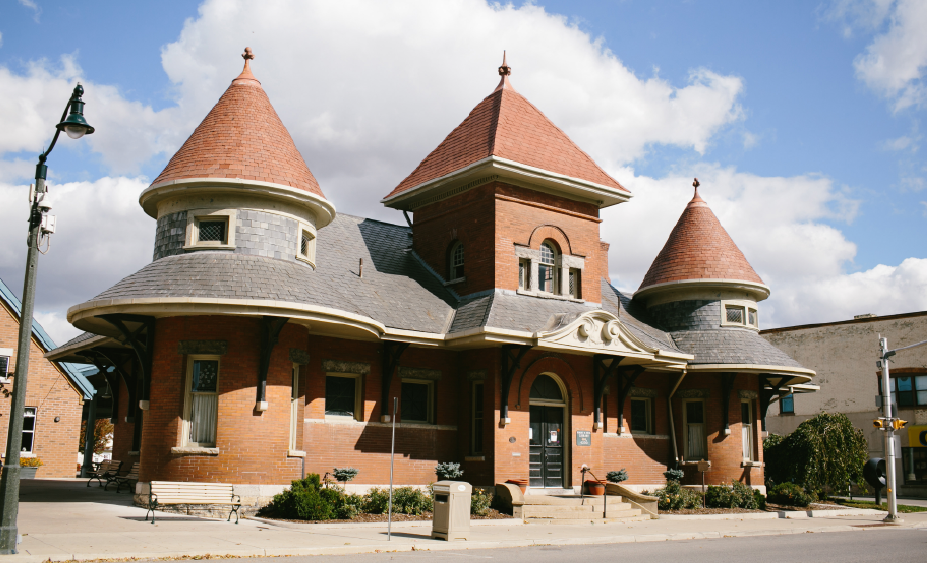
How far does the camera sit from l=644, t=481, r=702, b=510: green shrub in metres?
22.6

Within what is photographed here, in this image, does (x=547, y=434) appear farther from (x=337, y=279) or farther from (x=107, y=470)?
(x=107, y=470)

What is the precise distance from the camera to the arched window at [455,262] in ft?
79.5

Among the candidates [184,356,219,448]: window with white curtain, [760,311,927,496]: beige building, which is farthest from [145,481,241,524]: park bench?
[760,311,927,496]: beige building

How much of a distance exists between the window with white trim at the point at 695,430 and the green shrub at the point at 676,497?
2232 millimetres

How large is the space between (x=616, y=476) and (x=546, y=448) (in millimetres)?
2115

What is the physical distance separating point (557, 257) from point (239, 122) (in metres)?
9.72

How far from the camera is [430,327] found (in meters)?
21.4

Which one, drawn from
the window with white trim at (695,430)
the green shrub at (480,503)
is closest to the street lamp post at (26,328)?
the green shrub at (480,503)

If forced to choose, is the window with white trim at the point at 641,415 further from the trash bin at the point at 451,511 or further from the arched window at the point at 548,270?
the trash bin at the point at 451,511

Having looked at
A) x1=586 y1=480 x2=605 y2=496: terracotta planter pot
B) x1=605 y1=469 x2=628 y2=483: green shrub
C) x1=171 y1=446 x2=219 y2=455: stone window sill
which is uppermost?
x1=171 y1=446 x2=219 y2=455: stone window sill

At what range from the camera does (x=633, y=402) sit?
26.1 metres

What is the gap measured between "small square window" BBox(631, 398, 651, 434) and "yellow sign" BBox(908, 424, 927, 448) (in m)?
21.8

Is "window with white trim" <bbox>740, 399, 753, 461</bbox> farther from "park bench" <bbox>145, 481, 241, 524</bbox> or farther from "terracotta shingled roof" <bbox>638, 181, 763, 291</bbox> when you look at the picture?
"park bench" <bbox>145, 481, 241, 524</bbox>

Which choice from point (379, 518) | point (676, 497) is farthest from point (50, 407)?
point (676, 497)
